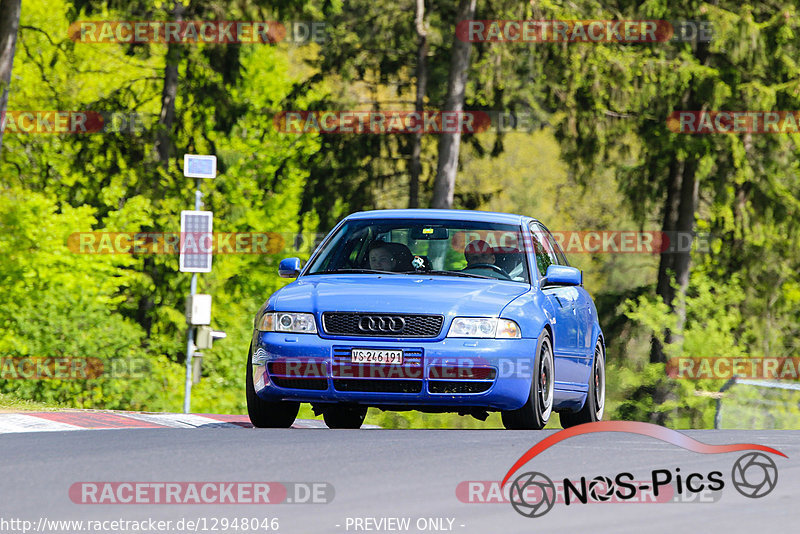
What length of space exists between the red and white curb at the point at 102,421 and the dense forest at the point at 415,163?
598 inches

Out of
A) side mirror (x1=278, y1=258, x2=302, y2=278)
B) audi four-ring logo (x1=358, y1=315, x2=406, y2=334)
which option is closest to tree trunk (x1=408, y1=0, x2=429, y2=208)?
side mirror (x1=278, y1=258, x2=302, y2=278)

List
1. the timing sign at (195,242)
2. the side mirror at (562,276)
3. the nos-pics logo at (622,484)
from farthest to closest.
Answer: the timing sign at (195,242) → the side mirror at (562,276) → the nos-pics logo at (622,484)

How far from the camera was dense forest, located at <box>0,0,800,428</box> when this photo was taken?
95.8 ft

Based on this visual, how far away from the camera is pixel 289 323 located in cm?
1021

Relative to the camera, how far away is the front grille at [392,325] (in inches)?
392

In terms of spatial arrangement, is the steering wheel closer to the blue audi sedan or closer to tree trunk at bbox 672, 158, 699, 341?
the blue audi sedan

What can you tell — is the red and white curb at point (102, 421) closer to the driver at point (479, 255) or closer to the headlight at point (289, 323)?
the headlight at point (289, 323)

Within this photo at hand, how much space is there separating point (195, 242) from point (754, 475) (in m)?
17.7

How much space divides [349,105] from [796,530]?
26787 mm

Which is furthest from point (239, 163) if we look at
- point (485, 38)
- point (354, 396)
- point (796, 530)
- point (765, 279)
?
point (796, 530)

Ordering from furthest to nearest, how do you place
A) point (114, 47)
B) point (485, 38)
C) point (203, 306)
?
point (114, 47), point (485, 38), point (203, 306)

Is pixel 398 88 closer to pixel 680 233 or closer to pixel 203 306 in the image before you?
pixel 680 233

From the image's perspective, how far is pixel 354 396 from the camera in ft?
32.7

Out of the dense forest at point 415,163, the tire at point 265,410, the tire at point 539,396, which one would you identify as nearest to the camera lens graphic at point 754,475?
the tire at point 539,396
